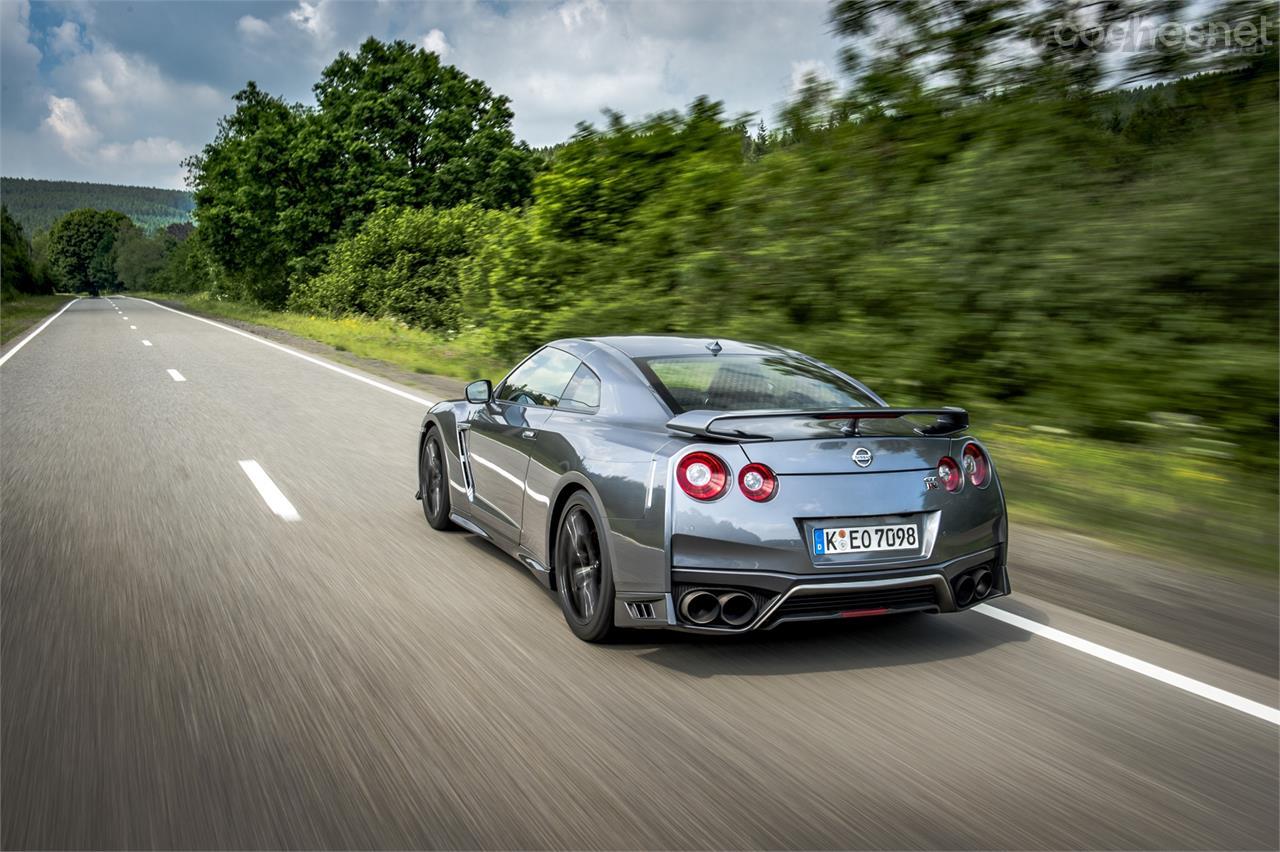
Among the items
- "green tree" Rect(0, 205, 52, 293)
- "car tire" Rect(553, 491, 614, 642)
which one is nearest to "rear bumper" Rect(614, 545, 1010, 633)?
"car tire" Rect(553, 491, 614, 642)

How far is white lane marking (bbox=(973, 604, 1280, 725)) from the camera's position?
12.8ft

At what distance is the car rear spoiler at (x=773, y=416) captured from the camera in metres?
4.24

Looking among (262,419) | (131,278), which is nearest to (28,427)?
(262,419)

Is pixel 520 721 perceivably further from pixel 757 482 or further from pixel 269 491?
pixel 269 491

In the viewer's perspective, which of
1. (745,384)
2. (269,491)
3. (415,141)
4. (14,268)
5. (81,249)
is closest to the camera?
(745,384)

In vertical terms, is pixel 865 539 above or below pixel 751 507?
below

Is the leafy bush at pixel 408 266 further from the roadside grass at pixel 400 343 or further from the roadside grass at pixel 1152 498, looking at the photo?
the roadside grass at pixel 1152 498

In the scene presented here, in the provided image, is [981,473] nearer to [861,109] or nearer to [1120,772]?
[1120,772]

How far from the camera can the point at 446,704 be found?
12.5 feet

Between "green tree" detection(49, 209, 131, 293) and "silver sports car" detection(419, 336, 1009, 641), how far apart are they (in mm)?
192046

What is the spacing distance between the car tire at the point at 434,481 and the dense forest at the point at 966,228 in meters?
5.07

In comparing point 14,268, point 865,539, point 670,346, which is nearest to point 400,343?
point 670,346

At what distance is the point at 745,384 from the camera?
504 centimetres

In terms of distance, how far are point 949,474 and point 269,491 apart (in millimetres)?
5282
